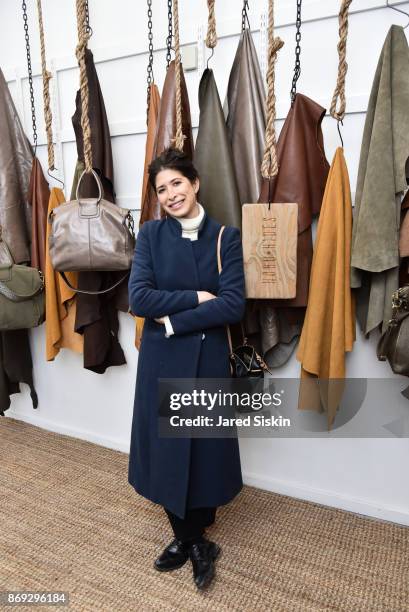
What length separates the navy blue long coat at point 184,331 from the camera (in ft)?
4.31

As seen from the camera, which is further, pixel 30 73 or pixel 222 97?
pixel 30 73

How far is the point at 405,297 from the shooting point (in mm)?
1313

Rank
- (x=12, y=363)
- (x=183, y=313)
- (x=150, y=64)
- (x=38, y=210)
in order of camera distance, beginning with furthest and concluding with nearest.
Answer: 1. (x=12, y=363)
2. (x=38, y=210)
3. (x=150, y=64)
4. (x=183, y=313)

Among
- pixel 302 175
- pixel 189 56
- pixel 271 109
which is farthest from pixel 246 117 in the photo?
pixel 189 56

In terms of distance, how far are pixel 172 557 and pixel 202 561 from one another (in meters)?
0.11

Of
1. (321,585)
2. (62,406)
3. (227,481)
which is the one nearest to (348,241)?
(227,481)

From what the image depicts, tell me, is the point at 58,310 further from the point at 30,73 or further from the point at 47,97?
the point at 30,73

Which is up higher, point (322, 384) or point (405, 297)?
point (405, 297)

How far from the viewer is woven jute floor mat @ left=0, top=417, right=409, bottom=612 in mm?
1399

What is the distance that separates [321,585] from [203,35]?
6.51 ft

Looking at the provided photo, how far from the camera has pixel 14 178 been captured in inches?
79.2

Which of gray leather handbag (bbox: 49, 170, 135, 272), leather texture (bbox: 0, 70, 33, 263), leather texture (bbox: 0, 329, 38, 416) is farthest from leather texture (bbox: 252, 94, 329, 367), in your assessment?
leather texture (bbox: 0, 329, 38, 416)

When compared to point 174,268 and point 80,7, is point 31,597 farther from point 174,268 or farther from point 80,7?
point 80,7

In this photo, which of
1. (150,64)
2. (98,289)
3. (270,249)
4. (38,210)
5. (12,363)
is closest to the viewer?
(270,249)
